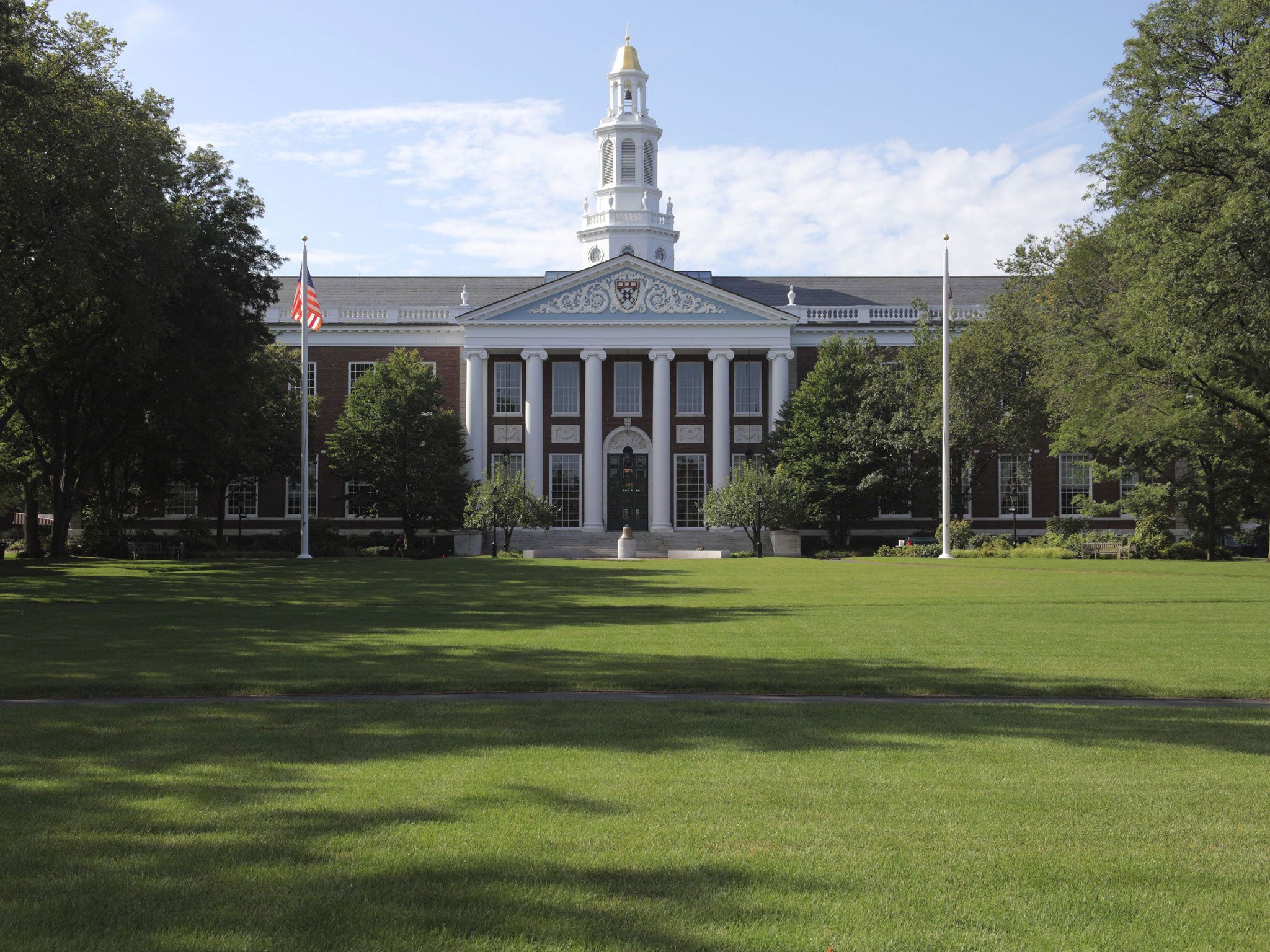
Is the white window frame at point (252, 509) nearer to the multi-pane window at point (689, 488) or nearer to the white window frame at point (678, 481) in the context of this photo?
the white window frame at point (678, 481)

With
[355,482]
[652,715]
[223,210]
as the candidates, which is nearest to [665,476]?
[355,482]

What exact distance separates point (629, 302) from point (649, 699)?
5571 centimetres

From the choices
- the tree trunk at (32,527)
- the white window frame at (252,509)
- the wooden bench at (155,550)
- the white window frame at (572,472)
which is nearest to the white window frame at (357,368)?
the white window frame at (252,509)

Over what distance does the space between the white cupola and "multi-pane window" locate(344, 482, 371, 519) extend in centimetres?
2182

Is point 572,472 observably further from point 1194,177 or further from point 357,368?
point 1194,177

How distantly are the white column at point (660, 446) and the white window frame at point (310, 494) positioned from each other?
19493mm

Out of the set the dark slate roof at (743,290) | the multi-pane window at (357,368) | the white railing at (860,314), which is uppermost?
the dark slate roof at (743,290)

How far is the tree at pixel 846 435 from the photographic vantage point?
58250mm

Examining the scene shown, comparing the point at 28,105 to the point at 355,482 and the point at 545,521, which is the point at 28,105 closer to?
the point at 545,521

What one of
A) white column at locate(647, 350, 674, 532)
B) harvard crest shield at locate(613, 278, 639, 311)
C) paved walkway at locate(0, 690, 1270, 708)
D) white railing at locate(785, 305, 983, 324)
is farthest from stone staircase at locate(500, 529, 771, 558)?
paved walkway at locate(0, 690, 1270, 708)

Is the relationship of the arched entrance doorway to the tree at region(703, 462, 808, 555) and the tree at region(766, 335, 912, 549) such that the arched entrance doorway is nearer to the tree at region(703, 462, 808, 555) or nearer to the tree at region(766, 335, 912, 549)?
the tree at region(766, 335, 912, 549)

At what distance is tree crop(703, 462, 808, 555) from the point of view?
55.0 m

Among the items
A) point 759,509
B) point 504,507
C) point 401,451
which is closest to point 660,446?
point 759,509

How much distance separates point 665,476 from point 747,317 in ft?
34.1
